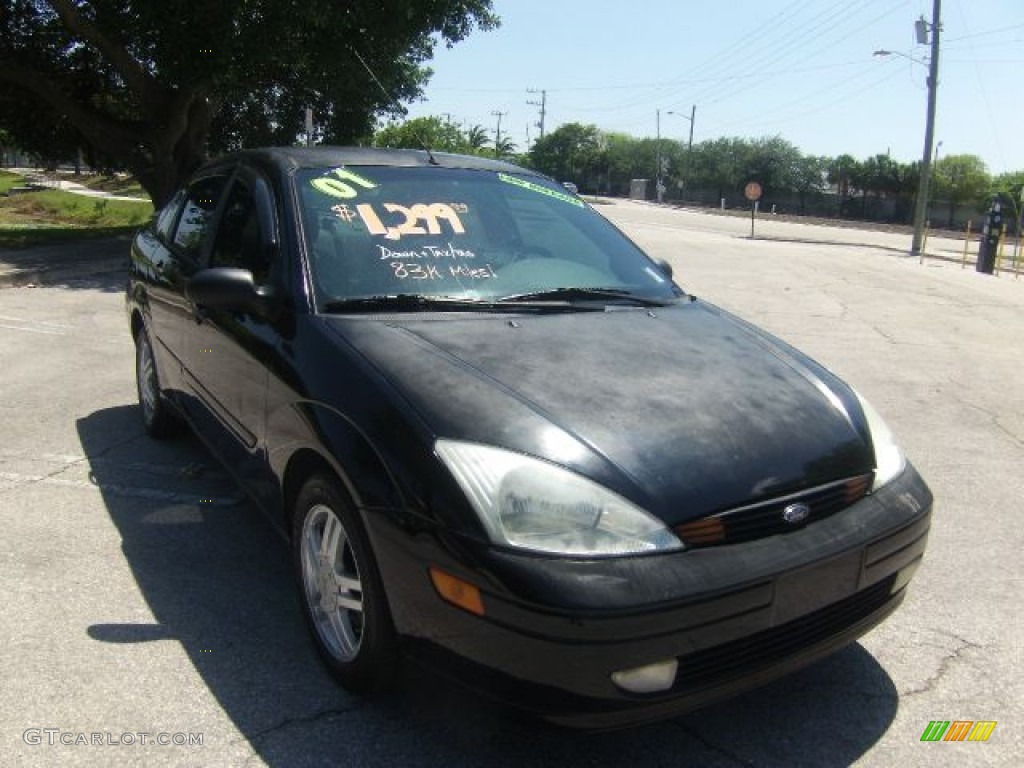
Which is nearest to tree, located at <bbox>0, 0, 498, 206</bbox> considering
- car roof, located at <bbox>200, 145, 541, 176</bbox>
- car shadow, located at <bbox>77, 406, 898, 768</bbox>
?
car roof, located at <bbox>200, 145, 541, 176</bbox>

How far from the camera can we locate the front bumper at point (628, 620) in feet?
6.38

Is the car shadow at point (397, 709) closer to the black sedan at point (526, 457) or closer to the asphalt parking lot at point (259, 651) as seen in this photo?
the asphalt parking lot at point (259, 651)

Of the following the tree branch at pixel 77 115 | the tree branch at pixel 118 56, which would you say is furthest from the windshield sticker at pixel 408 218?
the tree branch at pixel 77 115

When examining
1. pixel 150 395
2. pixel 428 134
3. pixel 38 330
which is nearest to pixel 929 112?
pixel 38 330

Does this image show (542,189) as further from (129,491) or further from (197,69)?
(197,69)

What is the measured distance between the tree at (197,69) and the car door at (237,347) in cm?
684

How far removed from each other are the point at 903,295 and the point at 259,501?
1260 centimetres

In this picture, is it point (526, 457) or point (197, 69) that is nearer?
point (526, 457)

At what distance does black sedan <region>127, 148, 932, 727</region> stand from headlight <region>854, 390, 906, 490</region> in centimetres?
1

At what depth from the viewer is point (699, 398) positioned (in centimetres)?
249

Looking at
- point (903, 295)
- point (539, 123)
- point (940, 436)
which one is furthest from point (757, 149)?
point (940, 436)

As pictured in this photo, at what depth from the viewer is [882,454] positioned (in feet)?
8.63

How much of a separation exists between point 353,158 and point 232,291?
0.94 meters

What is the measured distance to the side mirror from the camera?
292 cm
